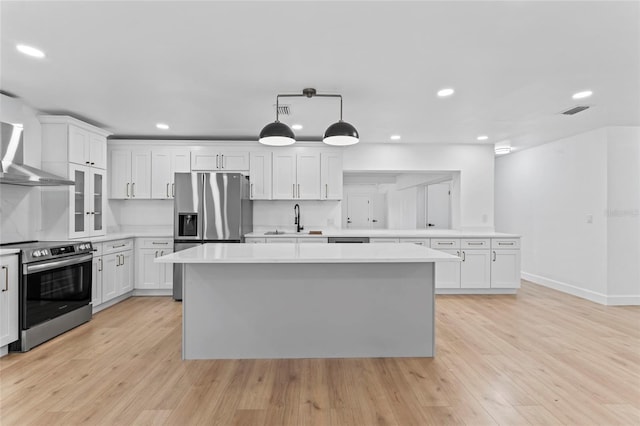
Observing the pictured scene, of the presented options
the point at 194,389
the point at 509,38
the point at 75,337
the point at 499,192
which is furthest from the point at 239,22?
the point at 499,192

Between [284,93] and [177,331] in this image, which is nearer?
[284,93]

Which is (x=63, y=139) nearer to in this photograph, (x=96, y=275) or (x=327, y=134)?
(x=96, y=275)

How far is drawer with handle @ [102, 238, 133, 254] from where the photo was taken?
4492mm

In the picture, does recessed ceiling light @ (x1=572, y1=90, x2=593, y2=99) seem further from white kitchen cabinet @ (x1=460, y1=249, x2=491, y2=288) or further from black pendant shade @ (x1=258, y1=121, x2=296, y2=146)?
black pendant shade @ (x1=258, y1=121, x2=296, y2=146)

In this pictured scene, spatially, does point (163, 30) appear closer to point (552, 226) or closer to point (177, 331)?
point (177, 331)

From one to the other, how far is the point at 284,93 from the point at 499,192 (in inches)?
219

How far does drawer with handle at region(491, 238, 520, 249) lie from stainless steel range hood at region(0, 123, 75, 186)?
562cm

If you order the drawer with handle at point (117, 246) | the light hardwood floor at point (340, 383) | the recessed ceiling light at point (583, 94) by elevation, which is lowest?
the light hardwood floor at point (340, 383)

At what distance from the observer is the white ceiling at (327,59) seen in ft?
6.93

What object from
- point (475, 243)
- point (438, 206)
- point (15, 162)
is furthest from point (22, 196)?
point (438, 206)

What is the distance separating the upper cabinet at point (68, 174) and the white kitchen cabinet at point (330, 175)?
316 cm

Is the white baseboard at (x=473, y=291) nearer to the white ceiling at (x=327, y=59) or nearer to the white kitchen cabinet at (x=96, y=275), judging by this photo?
the white ceiling at (x=327, y=59)

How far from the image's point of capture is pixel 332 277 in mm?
3041

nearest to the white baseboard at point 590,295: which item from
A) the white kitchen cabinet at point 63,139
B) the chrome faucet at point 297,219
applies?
the chrome faucet at point 297,219
